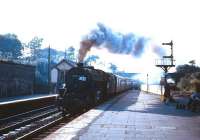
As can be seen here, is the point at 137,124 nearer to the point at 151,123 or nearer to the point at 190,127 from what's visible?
the point at 151,123

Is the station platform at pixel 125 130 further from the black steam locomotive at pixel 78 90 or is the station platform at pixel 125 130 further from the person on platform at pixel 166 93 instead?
the person on platform at pixel 166 93

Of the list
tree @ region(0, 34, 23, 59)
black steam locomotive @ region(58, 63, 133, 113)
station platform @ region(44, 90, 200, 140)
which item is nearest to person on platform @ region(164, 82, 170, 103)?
black steam locomotive @ region(58, 63, 133, 113)

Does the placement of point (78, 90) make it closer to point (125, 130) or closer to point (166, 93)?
point (125, 130)

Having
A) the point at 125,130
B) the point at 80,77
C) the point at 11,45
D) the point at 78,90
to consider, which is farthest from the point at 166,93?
the point at 11,45

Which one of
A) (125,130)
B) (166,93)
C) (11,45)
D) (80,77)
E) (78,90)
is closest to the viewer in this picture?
(125,130)

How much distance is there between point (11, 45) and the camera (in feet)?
392

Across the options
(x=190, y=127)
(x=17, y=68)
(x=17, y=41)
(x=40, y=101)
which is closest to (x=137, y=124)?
(x=190, y=127)

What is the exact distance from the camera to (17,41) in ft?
404

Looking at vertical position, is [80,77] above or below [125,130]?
above

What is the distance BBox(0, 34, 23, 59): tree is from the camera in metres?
117

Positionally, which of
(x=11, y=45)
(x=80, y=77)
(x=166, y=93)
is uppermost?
(x=11, y=45)

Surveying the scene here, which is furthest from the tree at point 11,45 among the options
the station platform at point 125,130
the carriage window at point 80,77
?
the station platform at point 125,130

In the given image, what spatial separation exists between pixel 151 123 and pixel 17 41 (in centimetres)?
10710

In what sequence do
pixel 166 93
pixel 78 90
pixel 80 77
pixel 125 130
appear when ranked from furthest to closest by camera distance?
pixel 166 93, pixel 80 77, pixel 78 90, pixel 125 130
